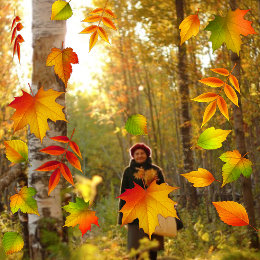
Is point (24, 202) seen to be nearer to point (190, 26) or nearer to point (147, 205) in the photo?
point (147, 205)

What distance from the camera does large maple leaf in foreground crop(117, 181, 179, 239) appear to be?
0.97 m

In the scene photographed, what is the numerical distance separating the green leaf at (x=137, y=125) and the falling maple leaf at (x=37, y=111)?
0.20m

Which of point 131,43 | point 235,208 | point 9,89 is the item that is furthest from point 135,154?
point 131,43

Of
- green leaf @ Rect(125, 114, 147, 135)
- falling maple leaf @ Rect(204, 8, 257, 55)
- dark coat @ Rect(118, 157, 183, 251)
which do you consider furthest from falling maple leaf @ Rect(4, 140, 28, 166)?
dark coat @ Rect(118, 157, 183, 251)

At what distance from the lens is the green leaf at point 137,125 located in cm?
101

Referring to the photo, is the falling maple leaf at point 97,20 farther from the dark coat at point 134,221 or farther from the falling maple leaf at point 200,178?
the dark coat at point 134,221

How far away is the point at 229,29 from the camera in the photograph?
97 cm

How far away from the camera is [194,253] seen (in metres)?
5.46

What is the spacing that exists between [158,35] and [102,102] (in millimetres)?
5030

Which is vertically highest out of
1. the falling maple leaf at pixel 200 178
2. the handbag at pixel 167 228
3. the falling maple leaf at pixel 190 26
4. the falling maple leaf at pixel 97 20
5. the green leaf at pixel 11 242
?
the falling maple leaf at pixel 97 20

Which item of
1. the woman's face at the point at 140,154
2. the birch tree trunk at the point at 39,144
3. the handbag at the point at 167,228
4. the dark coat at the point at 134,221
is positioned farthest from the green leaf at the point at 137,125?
the woman's face at the point at 140,154

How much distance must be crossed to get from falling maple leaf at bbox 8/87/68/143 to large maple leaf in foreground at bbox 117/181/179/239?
0.29 meters

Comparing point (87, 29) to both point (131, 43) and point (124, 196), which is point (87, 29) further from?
point (131, 43)

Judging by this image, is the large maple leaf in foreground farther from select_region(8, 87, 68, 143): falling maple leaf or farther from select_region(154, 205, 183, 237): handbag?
select_region(154, 205, 183, 237): handbag
